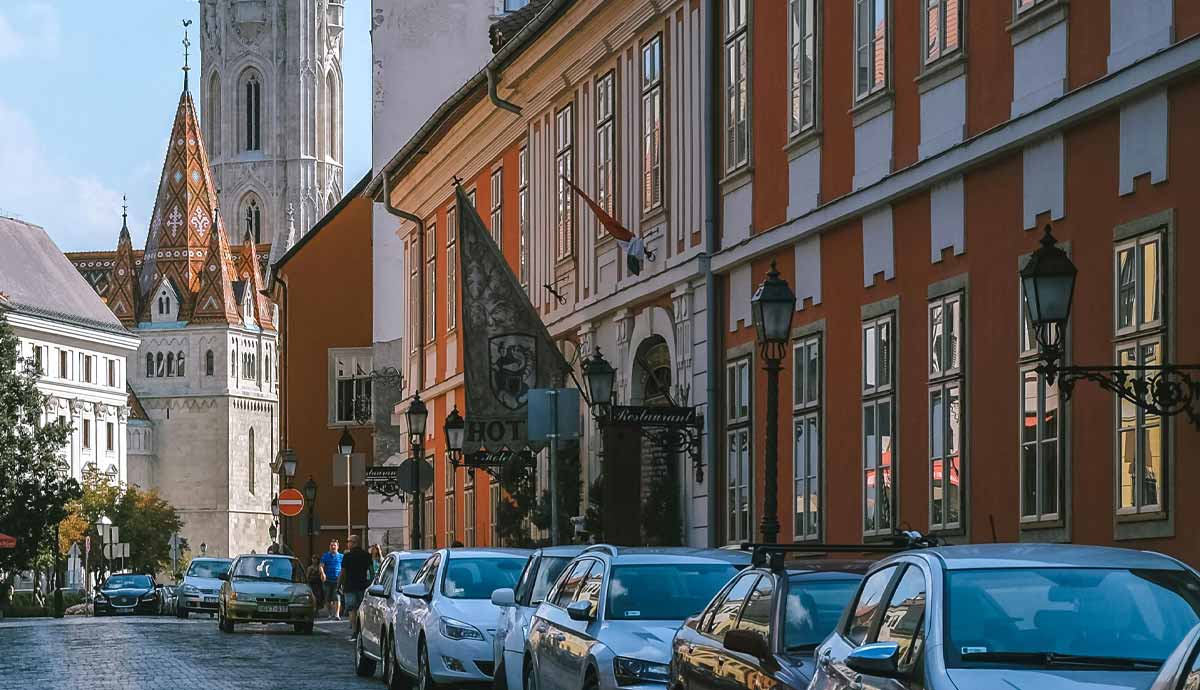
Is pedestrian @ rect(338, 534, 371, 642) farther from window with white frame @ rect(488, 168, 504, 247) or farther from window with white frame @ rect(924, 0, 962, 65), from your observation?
window with white frame @ rect(924, 0, 962, 65)

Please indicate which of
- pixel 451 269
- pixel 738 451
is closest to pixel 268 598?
pixel 451 269

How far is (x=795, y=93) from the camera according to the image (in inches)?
918

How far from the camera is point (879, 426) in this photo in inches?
813

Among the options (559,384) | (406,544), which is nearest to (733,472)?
(559,384)

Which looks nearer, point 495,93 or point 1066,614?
point 1066,614

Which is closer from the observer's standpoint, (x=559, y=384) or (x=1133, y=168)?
(x=1133, y=168)

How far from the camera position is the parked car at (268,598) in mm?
39750

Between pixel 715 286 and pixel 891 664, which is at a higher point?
pixel 715 286

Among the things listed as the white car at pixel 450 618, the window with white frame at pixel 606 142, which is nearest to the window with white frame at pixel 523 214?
the window with white frame at pixel 606 142

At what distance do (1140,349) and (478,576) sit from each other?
7783 millimetres

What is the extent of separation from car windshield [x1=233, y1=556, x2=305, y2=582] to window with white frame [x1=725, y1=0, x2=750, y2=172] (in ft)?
57.6

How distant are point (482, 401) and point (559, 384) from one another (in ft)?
3.19

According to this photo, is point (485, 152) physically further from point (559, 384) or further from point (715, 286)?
point (715, 286)

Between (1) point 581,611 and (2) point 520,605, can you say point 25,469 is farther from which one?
(1) point 581,611
